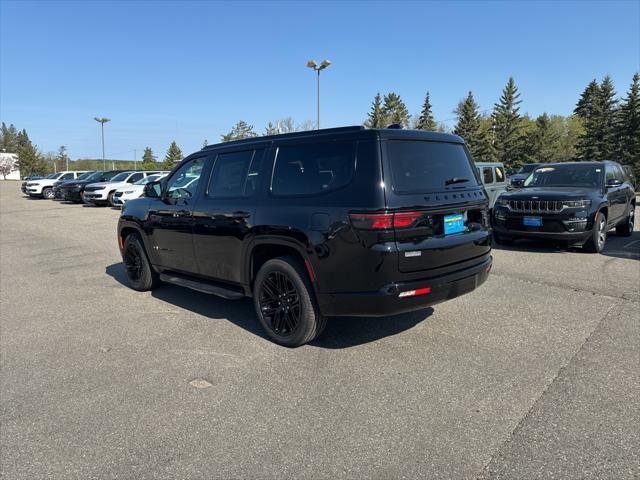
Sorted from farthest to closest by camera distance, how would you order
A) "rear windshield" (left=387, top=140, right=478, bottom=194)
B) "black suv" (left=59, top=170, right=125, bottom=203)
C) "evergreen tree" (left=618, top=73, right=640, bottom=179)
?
1. "evergreen tree" (left=618, top=73, right=640, bottom=179)
2. "black suv" (left=59, top=170, right=125, bottom=203)
3. "rear windshield" (left=387, top=140, right=478, bottom=194)

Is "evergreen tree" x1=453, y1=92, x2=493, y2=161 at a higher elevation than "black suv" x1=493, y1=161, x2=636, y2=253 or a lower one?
higher

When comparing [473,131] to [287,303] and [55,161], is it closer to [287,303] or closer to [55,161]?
[287,303]

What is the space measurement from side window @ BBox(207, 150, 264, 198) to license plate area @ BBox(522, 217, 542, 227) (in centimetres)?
608

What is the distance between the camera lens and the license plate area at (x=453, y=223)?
12.7 feet

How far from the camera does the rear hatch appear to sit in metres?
3.57

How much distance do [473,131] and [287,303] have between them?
64436 mm

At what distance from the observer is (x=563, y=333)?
4441 millimetres

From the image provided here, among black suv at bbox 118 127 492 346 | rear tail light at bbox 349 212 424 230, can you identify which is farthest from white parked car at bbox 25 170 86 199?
rear tail light at bbox 349 212 424 230

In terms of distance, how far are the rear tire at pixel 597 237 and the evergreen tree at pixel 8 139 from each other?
13515 cm

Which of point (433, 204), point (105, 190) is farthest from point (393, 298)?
point (105, 190)

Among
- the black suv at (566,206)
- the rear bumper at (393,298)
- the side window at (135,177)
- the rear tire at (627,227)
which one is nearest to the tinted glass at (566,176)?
the black suv at (566,206)

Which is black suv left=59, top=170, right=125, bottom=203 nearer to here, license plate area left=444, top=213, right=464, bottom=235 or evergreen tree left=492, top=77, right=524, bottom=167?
license plate area left=444, top=213, right=464, bottom=235

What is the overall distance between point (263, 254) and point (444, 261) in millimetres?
1721

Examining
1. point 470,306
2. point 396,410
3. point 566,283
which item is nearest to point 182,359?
point 396,410
